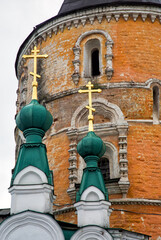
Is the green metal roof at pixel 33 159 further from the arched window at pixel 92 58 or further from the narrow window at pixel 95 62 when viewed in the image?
the narrow window at pixel 95 62

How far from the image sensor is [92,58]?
1894 centimetres

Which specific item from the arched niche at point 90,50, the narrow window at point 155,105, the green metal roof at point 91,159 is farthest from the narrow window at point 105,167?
the green metal roof at point 91,159

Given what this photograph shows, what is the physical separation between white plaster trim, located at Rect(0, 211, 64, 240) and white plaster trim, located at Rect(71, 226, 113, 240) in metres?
0.40

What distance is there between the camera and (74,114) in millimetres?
17906

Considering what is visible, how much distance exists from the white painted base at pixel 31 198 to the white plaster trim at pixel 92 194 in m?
0.81

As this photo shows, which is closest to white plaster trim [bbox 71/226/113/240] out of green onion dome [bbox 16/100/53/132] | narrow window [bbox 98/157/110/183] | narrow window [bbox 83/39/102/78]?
green onion dome [bbox 16/100/53/132]

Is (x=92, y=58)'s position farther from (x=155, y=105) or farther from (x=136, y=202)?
(x=136, y=202)

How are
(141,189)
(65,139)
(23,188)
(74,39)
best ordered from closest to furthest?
(23,188) < (141,189) < (65,139) < (74,39)

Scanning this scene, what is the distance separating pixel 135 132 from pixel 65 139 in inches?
74.3

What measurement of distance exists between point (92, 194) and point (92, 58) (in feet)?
21.1

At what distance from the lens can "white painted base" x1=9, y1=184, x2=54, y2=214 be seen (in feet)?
41.7

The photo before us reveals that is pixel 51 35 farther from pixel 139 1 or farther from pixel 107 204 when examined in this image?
pixel 107 204

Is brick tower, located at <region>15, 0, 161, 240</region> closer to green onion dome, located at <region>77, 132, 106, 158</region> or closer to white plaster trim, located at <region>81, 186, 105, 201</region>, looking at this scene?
green onion dome, located at <region>77, 132, 106, 158</region>

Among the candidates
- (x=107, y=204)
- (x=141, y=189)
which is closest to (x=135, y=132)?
(x=141, y=189)
